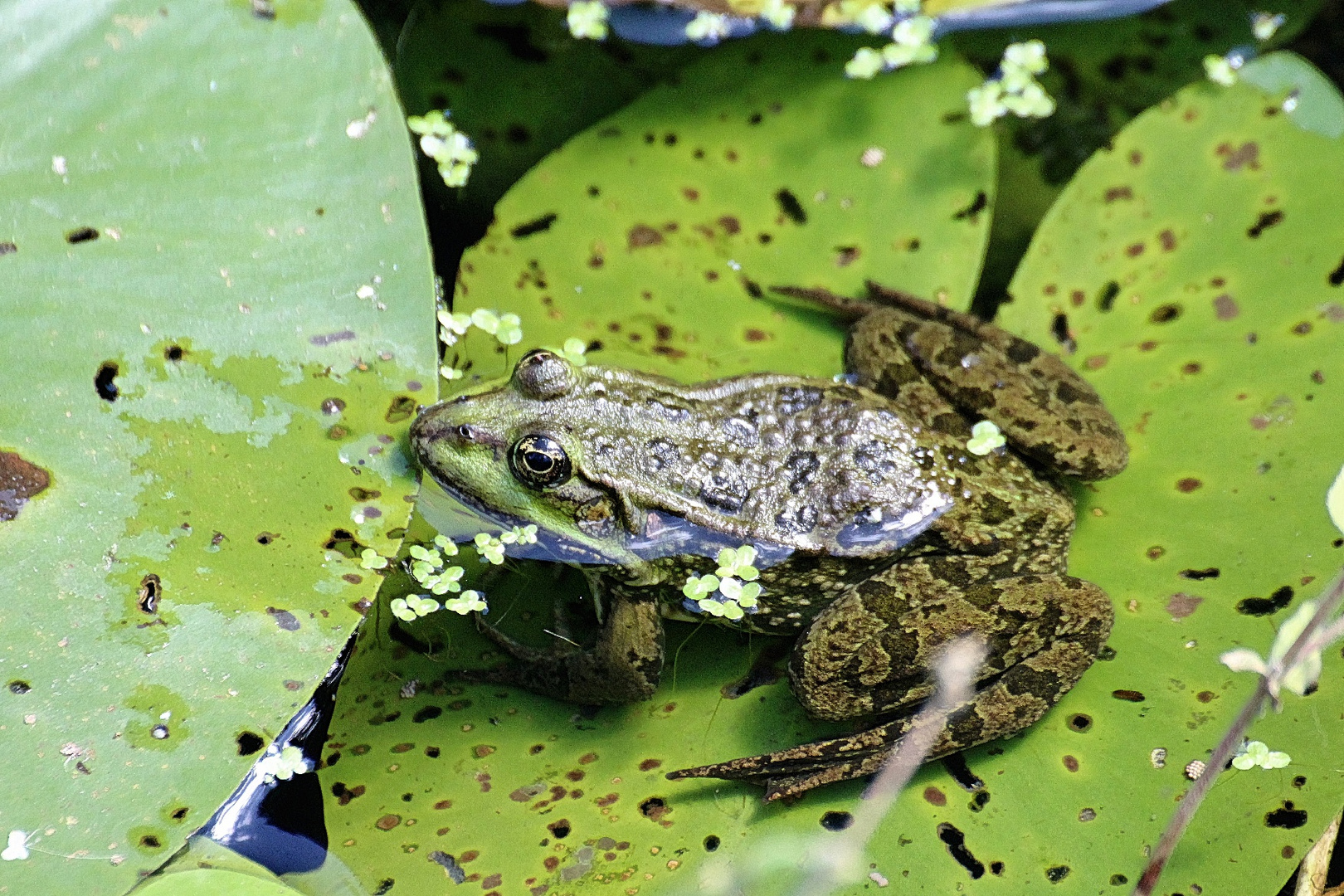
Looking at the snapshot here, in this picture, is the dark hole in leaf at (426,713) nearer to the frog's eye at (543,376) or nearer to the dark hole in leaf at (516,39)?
the frog's eye at (543,376)

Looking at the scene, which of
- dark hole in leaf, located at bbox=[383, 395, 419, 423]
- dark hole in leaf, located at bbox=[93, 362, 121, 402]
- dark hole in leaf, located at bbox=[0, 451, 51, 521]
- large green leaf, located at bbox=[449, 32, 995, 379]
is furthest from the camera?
large green leaf, located at bbox=[449, 32, 995, 379]

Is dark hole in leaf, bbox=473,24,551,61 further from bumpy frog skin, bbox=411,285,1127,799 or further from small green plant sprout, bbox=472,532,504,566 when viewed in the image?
small green plant sprout, bbox=472,532,504,566

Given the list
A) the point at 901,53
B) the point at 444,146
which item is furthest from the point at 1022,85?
the point at 444,146

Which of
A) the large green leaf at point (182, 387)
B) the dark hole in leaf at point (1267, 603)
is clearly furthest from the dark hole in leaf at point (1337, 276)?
the large green leaf at point (182, 387)

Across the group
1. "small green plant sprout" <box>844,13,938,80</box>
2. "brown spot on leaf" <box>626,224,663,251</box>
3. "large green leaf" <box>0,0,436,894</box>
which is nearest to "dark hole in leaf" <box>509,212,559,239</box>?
"brown spot on leaf" <box>626,224,663,251</box>

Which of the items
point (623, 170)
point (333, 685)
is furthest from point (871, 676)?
point (623, 170)

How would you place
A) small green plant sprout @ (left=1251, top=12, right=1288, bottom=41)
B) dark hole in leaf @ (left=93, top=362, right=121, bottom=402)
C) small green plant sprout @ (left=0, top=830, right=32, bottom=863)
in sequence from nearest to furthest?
small green plant sprout @ (left=0, top=830, right=32, bottom=863), dark hole in leaf @ (left=93, top=362, right=121, bottom=402), small green plant sprout @ (left=1251, top=12, right=1288, bottom=41)

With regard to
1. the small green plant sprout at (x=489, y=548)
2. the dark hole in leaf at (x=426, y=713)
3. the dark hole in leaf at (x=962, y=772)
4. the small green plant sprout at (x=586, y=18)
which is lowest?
the dark hole in leaf at (x=426, y=713)
